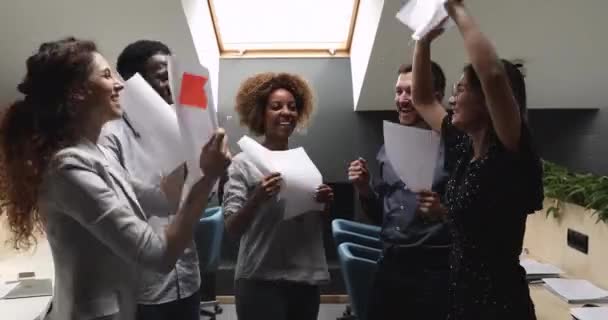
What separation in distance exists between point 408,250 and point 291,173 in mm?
429

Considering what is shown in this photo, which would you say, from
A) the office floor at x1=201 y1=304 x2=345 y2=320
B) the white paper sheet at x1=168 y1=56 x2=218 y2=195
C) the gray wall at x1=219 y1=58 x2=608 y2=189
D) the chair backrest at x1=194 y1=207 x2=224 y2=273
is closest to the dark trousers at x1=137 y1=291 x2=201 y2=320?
the white paper sheet at x1=168 y1=56 x2=218 y2=195

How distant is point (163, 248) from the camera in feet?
3.48

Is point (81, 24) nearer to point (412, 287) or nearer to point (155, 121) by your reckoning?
point (155, 121)

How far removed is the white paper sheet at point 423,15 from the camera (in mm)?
1159

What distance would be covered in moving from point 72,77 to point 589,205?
1.83 m

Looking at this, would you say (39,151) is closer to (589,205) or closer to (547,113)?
(589,205)

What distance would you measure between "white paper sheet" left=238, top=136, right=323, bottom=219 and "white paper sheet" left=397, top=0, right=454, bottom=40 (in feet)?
1.95

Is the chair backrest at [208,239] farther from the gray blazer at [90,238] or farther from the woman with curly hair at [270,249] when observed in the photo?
the gray blazer at [90,238]

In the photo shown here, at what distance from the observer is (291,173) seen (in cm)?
165

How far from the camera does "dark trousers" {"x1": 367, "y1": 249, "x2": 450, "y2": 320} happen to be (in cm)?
158

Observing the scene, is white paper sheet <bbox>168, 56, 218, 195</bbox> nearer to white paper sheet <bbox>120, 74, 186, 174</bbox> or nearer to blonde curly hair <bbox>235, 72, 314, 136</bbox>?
white paper sheet <bbox>120, 74, 186, 174</bbox>

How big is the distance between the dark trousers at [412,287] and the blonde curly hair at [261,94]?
0.64 m

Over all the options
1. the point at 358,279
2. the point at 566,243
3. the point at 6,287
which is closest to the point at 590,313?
the point at 566,243

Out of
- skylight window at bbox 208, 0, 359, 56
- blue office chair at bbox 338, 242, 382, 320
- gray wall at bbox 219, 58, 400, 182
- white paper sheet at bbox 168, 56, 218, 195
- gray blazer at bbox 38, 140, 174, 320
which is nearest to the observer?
gray blazer at bbox 38, 140, 174, 320
